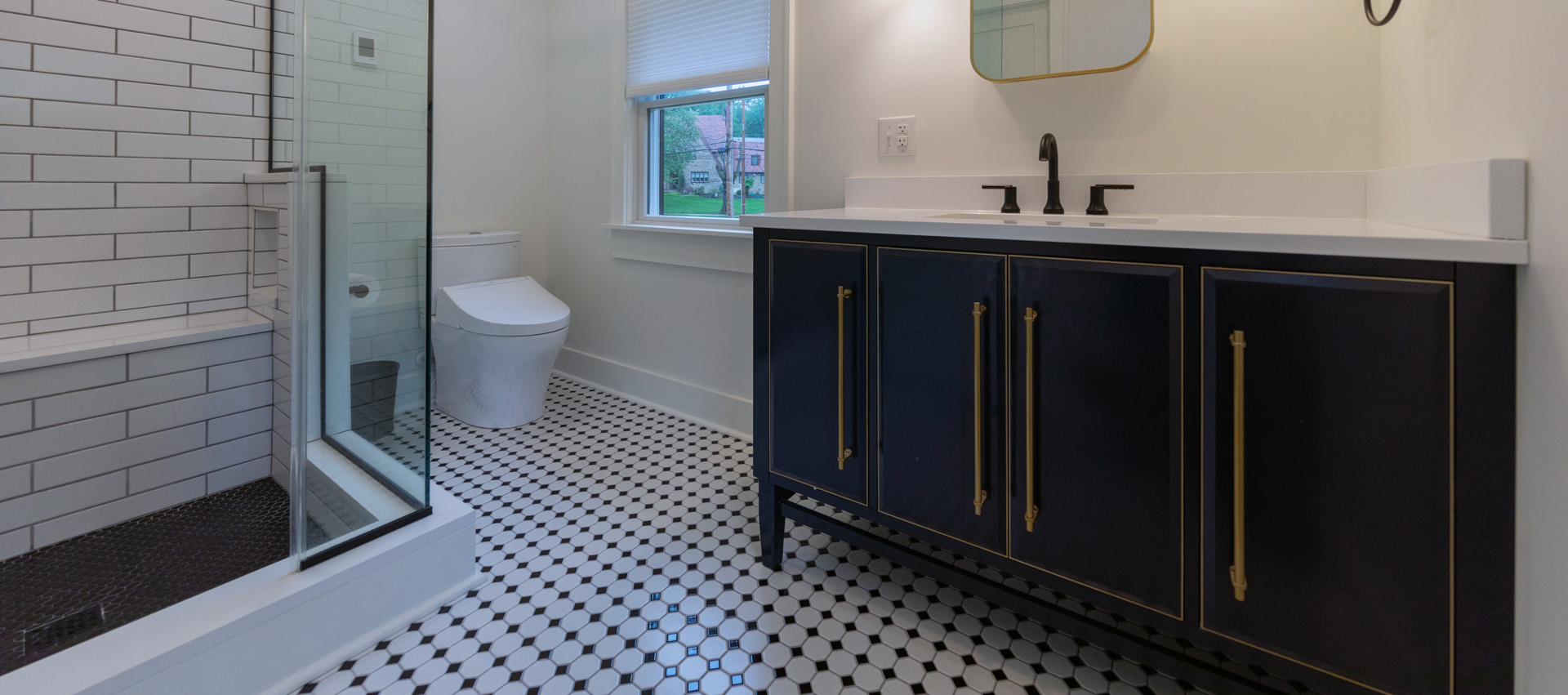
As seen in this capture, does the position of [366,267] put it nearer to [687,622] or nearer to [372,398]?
[372,398]

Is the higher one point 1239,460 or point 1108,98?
point 1108,98

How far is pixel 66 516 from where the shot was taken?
5.64 ft

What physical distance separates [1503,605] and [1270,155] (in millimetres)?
993

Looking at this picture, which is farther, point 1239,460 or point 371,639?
point 371,639

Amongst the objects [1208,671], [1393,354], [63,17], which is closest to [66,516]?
[63,17]

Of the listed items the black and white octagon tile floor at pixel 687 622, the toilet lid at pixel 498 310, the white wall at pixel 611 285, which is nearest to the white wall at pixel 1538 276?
the black and white octagon tile floor at pixel 687 622

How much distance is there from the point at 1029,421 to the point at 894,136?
1.15m

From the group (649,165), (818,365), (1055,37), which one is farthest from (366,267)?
(649,165)

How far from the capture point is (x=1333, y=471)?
38.1 inches

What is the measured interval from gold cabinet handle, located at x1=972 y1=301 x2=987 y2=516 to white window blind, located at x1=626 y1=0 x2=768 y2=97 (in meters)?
1.61

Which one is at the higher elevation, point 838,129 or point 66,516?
point 838,129

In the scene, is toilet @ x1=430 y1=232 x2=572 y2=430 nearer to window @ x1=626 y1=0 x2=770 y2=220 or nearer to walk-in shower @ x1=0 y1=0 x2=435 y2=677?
walk-in shower @ x1=0 y1=0 x2=435 y2=677

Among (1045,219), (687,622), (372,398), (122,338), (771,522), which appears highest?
(1045,219)

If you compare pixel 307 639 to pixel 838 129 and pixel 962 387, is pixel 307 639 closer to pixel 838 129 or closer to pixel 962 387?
pixel 962 387
